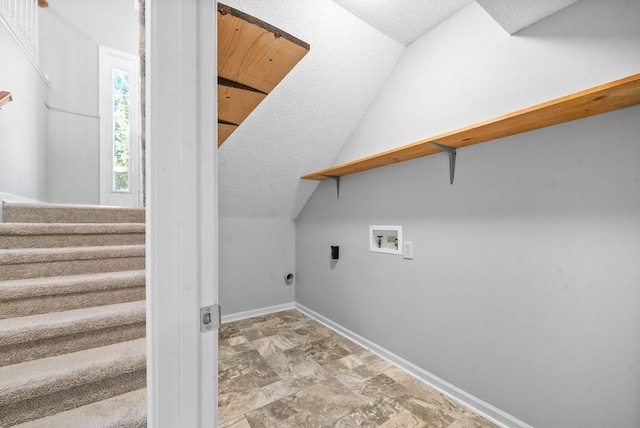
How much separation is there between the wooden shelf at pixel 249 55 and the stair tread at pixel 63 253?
48.1 inches

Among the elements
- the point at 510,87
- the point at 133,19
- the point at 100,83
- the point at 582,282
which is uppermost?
the point at 133,19

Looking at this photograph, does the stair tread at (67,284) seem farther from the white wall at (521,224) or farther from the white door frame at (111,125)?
the white door frame at (111,125)

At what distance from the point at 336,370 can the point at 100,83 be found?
4812 millimetres

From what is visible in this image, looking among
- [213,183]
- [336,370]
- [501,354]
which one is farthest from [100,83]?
[501,354]

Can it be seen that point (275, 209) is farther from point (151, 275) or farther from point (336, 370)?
point (151, 275)

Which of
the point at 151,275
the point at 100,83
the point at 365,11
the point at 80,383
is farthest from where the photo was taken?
the point at 100,83

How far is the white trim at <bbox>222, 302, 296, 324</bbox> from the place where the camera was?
115 inches

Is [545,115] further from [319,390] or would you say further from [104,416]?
[104,416]

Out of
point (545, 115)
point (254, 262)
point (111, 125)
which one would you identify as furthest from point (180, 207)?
point (111, 125)

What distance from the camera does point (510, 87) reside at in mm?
1417

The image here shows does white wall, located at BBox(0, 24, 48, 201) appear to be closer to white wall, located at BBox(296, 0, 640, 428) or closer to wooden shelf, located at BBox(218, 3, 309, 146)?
wooden shelf, located at BBox(218, 3, 309, 146)

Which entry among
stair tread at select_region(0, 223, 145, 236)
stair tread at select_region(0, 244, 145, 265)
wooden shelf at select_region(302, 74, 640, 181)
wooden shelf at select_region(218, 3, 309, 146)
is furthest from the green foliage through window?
wooden shelf at select_region(302, 74, 640, 181)

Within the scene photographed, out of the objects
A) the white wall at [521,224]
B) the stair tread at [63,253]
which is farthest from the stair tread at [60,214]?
the white wall at [521,224]

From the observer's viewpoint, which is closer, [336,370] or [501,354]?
[501,354]
